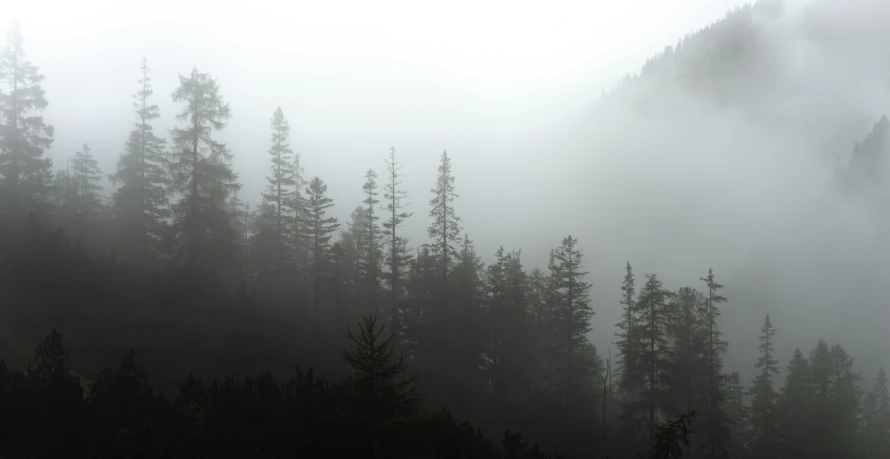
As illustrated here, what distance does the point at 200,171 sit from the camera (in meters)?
28.8

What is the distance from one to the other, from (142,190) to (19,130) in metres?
7.74

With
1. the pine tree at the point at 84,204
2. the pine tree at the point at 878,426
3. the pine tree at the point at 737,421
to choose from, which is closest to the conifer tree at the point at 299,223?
the pine tree at the point at 84,204

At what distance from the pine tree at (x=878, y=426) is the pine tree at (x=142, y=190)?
52560mm

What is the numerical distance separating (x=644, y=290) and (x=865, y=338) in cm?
12335

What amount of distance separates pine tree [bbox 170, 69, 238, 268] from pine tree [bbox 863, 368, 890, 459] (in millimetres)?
45976

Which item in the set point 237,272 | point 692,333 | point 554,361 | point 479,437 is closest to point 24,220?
point 237,272

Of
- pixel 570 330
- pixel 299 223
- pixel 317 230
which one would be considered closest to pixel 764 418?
pixel 570 330

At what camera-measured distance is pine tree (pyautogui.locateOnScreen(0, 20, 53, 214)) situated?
2906cm

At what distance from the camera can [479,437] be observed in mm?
10016

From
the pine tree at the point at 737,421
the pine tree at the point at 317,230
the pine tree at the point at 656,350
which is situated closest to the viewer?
the pine tree at the point at 656,350

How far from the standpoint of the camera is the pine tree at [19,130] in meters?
29.1

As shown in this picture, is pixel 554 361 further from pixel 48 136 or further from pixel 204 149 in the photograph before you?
pixel 48 136

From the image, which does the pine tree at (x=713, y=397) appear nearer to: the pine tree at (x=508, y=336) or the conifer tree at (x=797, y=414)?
the conifer tree at (x=797, y=414)

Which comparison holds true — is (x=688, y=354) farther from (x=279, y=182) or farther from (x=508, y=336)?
(x=279, y=182)
